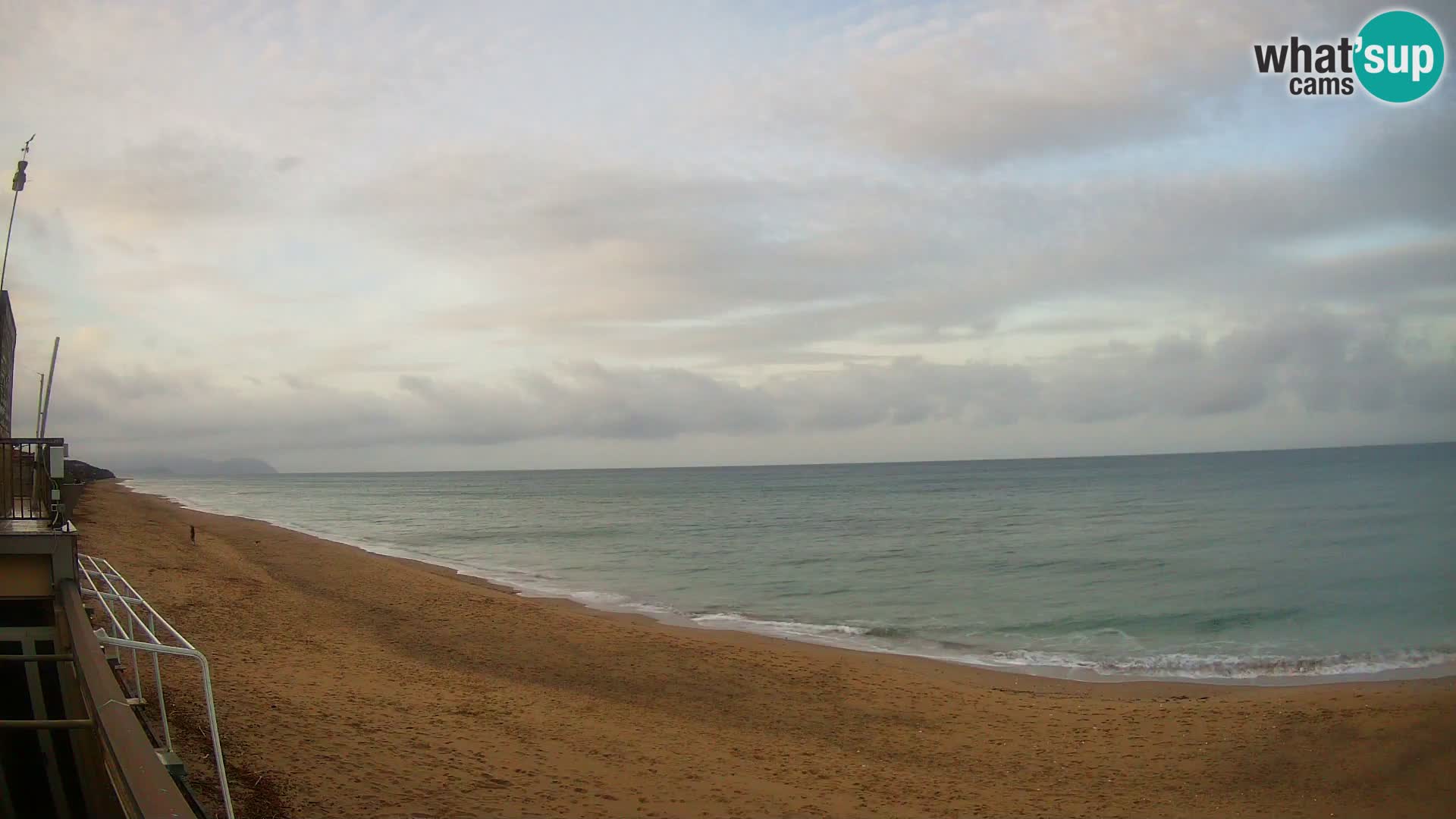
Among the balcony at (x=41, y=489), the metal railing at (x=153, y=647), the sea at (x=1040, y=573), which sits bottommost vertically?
the sea at (x=1040, y=573)

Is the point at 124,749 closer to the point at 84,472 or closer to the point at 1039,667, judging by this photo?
the point at 1039,667

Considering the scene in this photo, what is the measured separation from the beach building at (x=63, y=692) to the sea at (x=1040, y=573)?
42.9 ft

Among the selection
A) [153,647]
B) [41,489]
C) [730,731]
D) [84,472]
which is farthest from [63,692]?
[84,472]

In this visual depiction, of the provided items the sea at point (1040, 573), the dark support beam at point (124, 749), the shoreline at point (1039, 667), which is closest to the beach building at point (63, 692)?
the dark support beam at point (124, 749)

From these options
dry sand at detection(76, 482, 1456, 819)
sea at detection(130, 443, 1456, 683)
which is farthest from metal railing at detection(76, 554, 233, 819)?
sea at detection(130, 443, 1456, 683)

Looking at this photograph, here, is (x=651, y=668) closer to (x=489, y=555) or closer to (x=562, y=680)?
(x=562, y=680)

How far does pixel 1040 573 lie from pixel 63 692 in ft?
89.8

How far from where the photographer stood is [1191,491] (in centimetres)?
7750

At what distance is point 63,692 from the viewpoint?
7250 millimetres

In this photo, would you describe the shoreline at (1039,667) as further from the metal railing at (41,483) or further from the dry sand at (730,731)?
the metal railing at (41,483)

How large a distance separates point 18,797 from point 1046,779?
9.52 m

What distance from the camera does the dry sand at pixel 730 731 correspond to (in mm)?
8078

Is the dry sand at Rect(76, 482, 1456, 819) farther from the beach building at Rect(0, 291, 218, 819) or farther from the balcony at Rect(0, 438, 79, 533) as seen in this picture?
the balcony at Rect(0, 438, 79, 533)

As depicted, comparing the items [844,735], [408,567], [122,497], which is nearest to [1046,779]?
[844,735]
